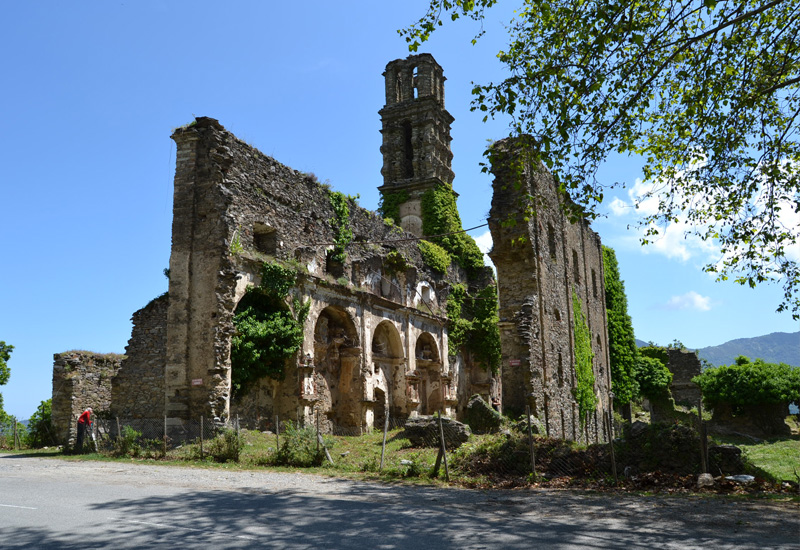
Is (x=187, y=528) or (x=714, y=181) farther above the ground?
(x=714, y=181)

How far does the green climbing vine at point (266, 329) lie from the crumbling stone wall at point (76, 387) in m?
5.04

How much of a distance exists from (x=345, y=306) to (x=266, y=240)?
4.05 metres

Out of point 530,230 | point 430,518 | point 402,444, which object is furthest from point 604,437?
point 430,518

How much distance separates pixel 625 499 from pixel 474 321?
70.6 ft

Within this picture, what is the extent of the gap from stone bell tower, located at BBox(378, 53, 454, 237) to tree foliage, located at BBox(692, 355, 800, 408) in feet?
58.5

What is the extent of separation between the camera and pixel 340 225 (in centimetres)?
2291

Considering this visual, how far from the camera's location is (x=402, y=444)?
1566 centimetres

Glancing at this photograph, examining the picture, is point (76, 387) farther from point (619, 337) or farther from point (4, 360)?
point (619, 337)

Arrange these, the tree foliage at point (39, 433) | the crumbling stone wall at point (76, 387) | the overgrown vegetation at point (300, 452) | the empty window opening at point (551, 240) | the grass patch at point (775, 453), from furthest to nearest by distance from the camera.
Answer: the empty window opening at point (551, 240) → the tree foliage at point (39, 433) → the crumbling stone wall at point (76, 387) → the grass patch at point (775, 453) → the overgrown vegetation at point (300, 452)

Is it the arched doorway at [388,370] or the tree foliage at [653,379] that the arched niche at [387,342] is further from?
the tree foliage at [653,379]

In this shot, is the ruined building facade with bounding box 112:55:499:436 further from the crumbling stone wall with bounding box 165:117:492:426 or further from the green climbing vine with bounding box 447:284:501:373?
the green climbing vine with bounding box 447:284:501:373

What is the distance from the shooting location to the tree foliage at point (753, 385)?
32469 millimetres

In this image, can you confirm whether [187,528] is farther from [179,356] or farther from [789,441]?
[789,441]

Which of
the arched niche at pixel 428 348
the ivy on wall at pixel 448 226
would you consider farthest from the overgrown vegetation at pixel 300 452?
the ivy on wall at pixel 448 226
